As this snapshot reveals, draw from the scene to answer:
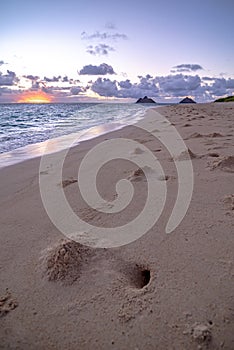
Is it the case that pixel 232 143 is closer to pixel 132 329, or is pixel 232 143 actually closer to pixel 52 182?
pixel 52 182

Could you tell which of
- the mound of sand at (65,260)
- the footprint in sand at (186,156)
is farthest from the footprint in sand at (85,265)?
the footprint in sand at (186,156)

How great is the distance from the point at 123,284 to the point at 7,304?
2.27 ft

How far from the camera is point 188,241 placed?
200cm

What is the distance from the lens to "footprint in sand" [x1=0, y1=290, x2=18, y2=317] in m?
1.49

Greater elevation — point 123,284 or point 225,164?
point 225,164

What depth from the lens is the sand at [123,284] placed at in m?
1.30

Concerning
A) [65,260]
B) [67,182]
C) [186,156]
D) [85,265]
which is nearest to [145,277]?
[85,265]

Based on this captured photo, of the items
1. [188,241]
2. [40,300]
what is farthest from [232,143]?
[40,300]

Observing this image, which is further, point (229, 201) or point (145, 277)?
point (229, 201)

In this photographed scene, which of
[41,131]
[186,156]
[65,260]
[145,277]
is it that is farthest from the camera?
[41,131]

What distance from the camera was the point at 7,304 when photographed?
60.6 inches

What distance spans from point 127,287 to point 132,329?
289 millimetres

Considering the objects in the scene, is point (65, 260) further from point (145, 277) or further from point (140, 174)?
point (140, 174)

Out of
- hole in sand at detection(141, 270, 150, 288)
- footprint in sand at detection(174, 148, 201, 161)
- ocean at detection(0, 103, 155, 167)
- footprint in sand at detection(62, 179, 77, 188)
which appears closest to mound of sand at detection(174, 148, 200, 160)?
footprint in sand at detection(174, 148, 201, 161)
